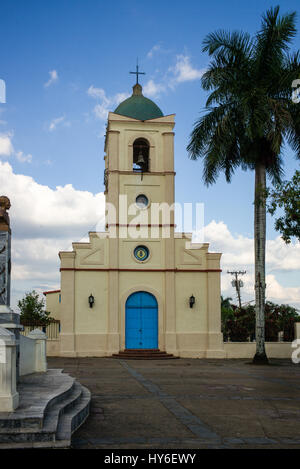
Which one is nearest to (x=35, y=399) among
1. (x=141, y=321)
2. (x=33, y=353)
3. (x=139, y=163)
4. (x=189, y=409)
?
(x=189, y=409)

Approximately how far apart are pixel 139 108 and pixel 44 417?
76.0 feet

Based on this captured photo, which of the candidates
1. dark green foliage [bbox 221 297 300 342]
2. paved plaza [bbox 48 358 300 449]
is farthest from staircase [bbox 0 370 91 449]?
dark green foliage [bbox 221 297 300 342]

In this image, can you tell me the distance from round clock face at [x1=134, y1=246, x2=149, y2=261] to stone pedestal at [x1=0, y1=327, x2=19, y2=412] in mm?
19020

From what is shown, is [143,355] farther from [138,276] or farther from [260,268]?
[260,268]

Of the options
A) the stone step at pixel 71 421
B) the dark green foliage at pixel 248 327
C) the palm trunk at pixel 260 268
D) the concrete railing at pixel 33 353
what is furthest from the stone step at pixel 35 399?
the dark green foliage at pixel 248 327

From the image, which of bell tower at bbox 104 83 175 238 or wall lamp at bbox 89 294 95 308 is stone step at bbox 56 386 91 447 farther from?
bell tower at bbox 104 83 175 238

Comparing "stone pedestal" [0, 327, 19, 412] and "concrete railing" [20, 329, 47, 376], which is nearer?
"stone pedestal" [0, 327, 19, 412]

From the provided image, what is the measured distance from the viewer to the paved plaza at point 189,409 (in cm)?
754

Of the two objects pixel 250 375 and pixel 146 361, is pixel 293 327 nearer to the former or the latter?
pixel 146 361

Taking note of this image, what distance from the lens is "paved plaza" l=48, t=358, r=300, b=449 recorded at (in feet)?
24.7

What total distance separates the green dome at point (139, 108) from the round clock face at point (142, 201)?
166 inches

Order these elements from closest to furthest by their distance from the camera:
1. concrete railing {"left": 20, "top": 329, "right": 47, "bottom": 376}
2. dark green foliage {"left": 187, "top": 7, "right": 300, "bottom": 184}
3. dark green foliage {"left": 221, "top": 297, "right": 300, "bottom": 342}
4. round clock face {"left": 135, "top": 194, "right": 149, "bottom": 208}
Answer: concrete railing {"left": 20, "top": 329, "right": 47, "bottom": 376} < dark green foliage {"left": 187, "top": 7, "right": 300, "bottom": 184} < round clock face {"left": 135, "top": 194, "right": 149, "bottom": 208} < dark green foliage {"left": 221, "top": 297, "right": 300, "bottom": 342}

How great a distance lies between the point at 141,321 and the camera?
1022 inches

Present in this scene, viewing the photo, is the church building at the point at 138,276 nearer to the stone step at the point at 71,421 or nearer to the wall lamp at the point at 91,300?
the wall lamp at the point at 91,300
